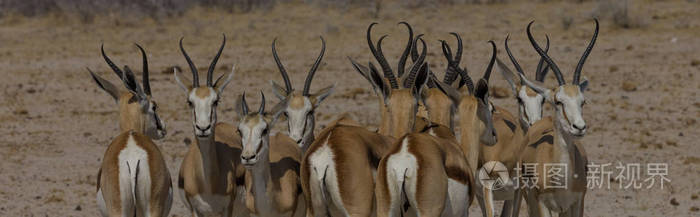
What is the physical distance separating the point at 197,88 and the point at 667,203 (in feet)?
19.2

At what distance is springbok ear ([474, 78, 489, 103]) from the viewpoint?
9.26 m

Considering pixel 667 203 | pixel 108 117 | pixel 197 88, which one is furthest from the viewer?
pixel 108 117

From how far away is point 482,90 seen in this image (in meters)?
9.27

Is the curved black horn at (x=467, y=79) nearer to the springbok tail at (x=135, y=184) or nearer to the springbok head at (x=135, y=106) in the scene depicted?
the springbok head at (x=135, y=106)

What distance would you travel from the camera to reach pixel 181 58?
24.9 metres

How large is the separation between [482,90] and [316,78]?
477 inches

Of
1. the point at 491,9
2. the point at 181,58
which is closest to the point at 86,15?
the point at 181,58

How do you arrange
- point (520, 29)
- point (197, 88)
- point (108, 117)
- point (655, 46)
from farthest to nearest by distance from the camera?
point (520, 29)
point (655, 46)
point (108, 117)
point (197, 88)

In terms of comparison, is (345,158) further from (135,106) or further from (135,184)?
(135,106)

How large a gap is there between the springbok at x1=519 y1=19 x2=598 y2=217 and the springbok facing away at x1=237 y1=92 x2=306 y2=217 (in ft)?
6.25

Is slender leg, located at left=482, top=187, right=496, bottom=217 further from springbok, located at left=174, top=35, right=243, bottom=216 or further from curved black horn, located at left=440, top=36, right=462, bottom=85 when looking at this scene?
springbok, located at left=174, top=35, right=243, bottom=216

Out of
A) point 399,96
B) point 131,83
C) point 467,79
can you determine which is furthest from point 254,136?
point 467,79

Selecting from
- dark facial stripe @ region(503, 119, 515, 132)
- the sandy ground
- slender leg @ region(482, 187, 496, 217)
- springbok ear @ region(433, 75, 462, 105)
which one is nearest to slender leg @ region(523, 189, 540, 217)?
slender leg @ region(482, 187, 496, 217)

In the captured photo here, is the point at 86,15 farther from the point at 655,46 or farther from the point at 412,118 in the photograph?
the point at 412,118
